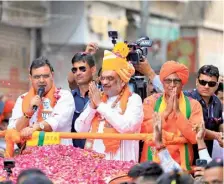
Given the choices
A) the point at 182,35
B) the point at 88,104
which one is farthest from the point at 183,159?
the point at 182,35

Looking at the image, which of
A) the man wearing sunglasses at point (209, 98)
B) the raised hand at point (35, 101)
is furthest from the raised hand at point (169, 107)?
the raised hand at point (35, 101)

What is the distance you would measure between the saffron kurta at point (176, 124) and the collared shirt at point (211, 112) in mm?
467

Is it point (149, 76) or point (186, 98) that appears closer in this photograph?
point (186, 98)

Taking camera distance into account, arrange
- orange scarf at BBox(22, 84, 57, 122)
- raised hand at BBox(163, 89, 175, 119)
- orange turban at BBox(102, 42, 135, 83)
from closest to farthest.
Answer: raised hand at BBox(163, 89, 175, 119) → orange turban at BBox(102, 42, 135, 83) → orange scarf at BBox(22, 84, 57, 122)

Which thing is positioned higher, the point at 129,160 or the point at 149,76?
the point at 149,76

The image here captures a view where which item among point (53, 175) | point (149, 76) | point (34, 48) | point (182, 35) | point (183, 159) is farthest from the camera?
point (182, 35)

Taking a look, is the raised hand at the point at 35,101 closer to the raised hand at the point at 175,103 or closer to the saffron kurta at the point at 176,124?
the saffron kurta at the point at 176,124

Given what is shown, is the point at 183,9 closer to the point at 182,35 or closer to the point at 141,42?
the point at 182,35

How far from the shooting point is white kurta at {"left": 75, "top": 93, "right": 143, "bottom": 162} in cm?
938

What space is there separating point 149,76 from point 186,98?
110 centimetres

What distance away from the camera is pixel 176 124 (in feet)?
30.4

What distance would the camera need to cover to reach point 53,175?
8.68 meters

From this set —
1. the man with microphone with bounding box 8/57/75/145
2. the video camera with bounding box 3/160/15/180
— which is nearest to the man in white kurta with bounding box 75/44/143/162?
the man with microphone with bounding box 8/57/75/145

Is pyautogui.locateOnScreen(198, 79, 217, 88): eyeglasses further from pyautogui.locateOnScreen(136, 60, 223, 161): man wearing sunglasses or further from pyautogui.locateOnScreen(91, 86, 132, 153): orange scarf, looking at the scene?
pyautogui.locateOnScreen(91, 86, 132, 153): orange scarf
